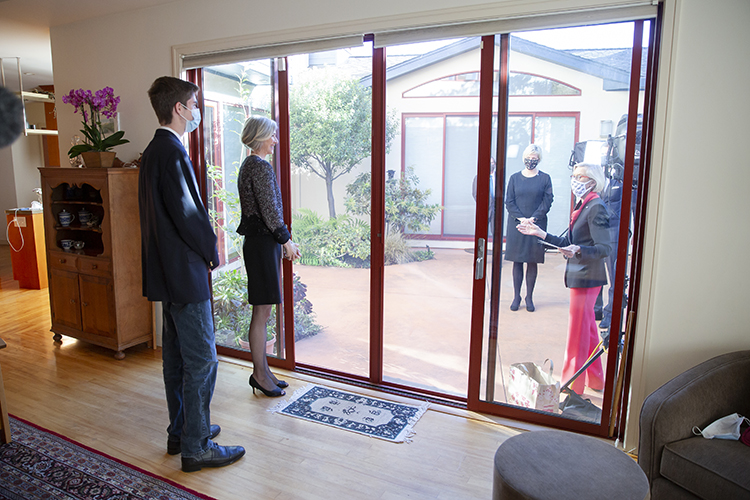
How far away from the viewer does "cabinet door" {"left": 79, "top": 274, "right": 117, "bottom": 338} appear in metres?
3.53

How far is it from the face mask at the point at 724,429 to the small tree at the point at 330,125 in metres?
2.08

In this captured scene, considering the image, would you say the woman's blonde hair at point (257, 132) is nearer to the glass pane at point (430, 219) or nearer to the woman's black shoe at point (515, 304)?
the glass pane at point (430, 219)

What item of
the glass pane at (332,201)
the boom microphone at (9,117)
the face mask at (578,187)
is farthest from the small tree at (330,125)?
the boom microphone at (9,117)

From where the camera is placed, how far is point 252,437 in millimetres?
2549

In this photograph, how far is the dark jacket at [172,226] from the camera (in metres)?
2.05

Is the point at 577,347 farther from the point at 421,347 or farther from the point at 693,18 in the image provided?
the point at 693,18

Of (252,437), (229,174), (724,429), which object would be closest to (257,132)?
(229,174)

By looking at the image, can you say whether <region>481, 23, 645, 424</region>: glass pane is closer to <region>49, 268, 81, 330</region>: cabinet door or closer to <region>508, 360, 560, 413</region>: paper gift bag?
<region>508, 360, 560, 413</region>: paper gift bag

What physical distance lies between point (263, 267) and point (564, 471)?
1.86m

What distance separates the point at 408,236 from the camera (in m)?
2.99

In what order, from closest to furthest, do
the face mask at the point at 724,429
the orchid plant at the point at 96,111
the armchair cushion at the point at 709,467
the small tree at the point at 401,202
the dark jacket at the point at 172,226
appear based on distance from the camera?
the armchair cushion at the point at 709,467 → the face mask at the point at 724,429 → the dark jacket at the point at 172,226 → the small tree at the point at 401,202 → the orchid plant at the point at 96,111

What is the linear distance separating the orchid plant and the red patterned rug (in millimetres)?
2006

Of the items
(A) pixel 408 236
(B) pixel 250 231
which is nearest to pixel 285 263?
(B) pixel 250 231

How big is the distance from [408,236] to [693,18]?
5.66 feet
